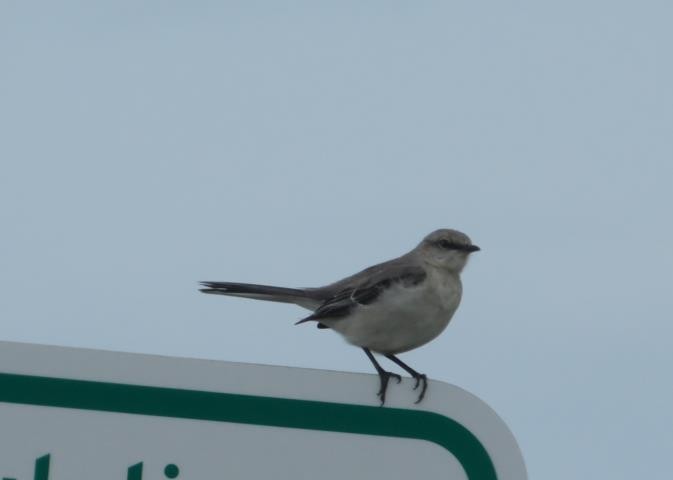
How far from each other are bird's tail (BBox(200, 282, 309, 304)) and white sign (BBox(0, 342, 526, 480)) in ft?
7.31

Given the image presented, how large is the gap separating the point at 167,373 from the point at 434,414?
0.59 meters

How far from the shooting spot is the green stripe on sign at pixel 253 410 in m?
2.24

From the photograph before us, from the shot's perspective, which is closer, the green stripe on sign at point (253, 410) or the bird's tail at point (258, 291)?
the green stripe on sign at point (253, 410)

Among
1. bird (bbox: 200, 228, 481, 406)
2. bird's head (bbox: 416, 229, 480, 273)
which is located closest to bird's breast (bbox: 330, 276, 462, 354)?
bird (bbox: 200, 228, 481, 406)

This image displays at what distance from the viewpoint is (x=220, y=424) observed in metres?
2.29

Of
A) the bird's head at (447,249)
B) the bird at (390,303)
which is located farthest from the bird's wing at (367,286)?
the bird's head at (447,249)

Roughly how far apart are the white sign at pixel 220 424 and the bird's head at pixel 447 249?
277cm

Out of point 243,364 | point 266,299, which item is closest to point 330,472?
point 243,364

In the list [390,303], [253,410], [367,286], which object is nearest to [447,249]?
[367,286]

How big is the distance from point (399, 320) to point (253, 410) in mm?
2301

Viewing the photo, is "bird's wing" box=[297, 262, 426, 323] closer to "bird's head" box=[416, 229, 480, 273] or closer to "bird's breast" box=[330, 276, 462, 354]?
"bird's breast" box=[330, 276, 462, 354]

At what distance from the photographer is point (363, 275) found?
5215 mm

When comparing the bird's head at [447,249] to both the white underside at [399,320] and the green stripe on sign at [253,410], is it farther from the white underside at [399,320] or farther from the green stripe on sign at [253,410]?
the green stripe on sign at [253,410]

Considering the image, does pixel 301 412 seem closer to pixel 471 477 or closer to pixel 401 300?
pixel 471 477
